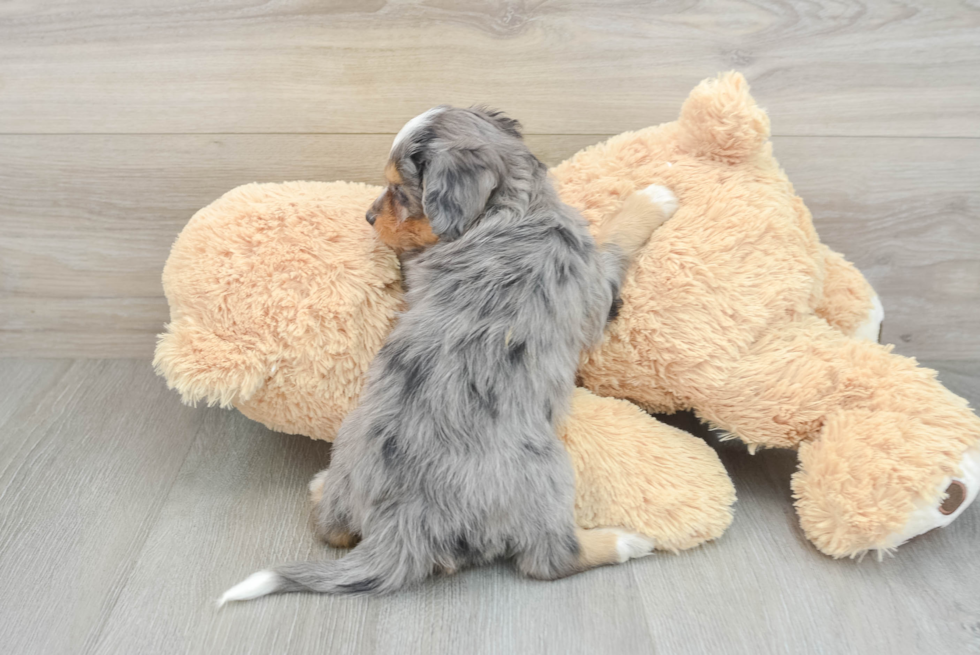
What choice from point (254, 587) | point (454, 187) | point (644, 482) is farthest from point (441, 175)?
point (254, 587)

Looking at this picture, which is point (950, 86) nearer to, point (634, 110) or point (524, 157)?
point (634, 110)

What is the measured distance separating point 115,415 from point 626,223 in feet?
4.85

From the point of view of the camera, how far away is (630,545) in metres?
1.49

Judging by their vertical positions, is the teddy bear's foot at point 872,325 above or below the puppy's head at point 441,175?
below

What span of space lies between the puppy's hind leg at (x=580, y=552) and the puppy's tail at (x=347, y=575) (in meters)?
0.22

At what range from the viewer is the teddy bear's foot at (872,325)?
183 centimetres

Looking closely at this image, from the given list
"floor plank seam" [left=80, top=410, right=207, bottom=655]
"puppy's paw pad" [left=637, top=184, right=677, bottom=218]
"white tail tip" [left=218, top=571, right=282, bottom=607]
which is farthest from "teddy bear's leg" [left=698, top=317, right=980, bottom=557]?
"floor plank seam" [left=80, top=410, right=207, bottom=655]

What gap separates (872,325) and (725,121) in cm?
70

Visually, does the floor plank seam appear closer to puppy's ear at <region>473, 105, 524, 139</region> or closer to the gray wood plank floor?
the gray wood plank floor

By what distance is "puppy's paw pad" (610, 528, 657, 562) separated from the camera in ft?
4.87

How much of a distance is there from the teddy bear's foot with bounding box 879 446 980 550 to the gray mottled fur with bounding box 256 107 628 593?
632 millimetres

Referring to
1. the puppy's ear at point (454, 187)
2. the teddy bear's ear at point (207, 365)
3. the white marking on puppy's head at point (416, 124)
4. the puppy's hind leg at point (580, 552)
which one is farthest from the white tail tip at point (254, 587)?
the white marking on puppy's head at point (416, 124)

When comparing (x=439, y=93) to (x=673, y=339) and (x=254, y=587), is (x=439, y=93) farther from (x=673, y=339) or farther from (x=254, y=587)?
(x=254, y=587)

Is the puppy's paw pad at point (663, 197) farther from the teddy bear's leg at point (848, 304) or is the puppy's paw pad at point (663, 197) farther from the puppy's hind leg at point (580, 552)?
the puppy's hind leg at point (580, 552)
